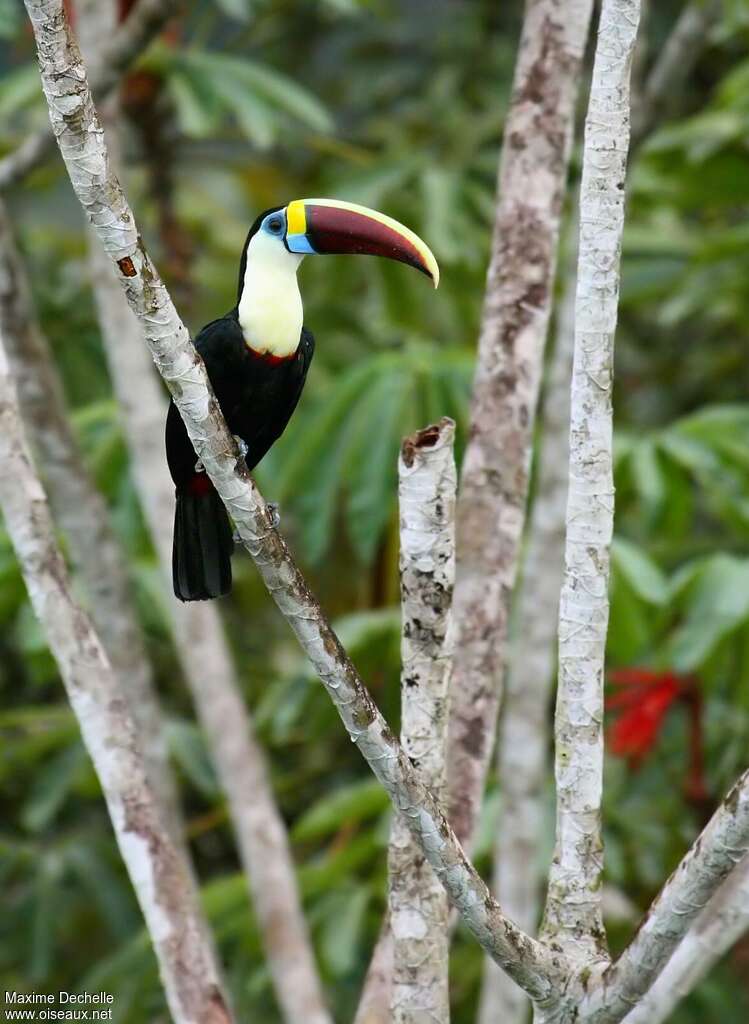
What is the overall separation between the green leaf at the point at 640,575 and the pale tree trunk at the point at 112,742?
1.15m

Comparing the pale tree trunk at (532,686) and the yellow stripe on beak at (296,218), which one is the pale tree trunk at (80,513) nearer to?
the pale tree trunk at (532,686)

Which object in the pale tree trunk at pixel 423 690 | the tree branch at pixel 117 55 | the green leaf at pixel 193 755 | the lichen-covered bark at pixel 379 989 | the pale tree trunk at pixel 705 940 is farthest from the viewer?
the green leaf at pixel 193 755

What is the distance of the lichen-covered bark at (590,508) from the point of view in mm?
1680

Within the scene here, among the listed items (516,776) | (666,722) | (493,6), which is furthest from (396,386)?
(493,6)

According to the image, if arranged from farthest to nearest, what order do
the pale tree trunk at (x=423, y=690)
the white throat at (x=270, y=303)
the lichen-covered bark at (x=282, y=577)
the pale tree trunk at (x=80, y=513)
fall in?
the pale tree trunk at (x=80, y=513) → the white throat at (x=270, y=303) → the pale tree trunk at (x=423, y=690) → the lichen-covered bark at (x=282, y=577)

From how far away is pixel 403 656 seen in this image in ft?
5.80

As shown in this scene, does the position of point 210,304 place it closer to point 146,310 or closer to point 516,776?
point 516,776

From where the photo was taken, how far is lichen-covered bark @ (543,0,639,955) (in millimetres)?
1680

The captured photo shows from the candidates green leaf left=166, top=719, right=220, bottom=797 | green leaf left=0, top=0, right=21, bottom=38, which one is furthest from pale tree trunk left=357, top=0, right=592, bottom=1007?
green leaf left=166, top=719, right=220, bottom=797

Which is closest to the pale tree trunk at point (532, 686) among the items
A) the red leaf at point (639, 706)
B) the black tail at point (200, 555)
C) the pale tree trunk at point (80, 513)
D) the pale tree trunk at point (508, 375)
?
the red leaf at point (639, 706)

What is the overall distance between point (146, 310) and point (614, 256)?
0.54 m

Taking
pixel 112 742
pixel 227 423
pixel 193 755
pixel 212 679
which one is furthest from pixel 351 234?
pixel 193 755

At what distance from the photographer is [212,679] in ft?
10.5

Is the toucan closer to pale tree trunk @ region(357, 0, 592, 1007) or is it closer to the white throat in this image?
the white throat
